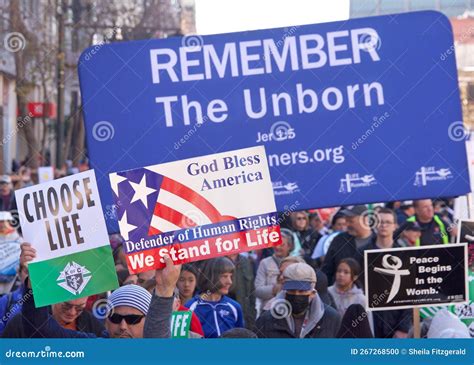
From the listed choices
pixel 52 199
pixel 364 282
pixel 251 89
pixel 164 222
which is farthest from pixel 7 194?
pixel 364 282

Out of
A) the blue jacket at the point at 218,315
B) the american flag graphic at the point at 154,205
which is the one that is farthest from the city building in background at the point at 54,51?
the blue jacket at the point at 218,315

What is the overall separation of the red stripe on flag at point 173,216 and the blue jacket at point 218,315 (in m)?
0.44

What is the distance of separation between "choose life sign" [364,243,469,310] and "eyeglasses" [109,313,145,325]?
1220 millimetres

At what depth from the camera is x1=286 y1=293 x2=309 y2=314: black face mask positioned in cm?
813

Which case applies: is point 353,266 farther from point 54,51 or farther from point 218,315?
point 54,51

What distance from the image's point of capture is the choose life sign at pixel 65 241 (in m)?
8.12

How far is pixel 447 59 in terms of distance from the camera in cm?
791

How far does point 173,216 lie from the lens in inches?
320

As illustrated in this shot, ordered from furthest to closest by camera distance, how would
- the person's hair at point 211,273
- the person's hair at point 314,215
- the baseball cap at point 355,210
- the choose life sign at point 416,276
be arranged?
the person's hair at point 314,215
the person's hair at point 211,273
the baseball cap at point 355,210
the choose life sign at point 416,276

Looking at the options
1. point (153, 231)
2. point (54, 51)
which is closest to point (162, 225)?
point (153, 231)

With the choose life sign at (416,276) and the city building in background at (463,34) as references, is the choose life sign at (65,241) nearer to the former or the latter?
the choose life sign at (416,276)

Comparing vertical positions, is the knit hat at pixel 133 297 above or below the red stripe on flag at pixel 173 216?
below

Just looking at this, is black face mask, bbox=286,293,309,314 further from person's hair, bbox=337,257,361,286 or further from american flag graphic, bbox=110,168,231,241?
american flag graphic, bbox=110,168,231,241

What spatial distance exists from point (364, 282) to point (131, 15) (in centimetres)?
186
